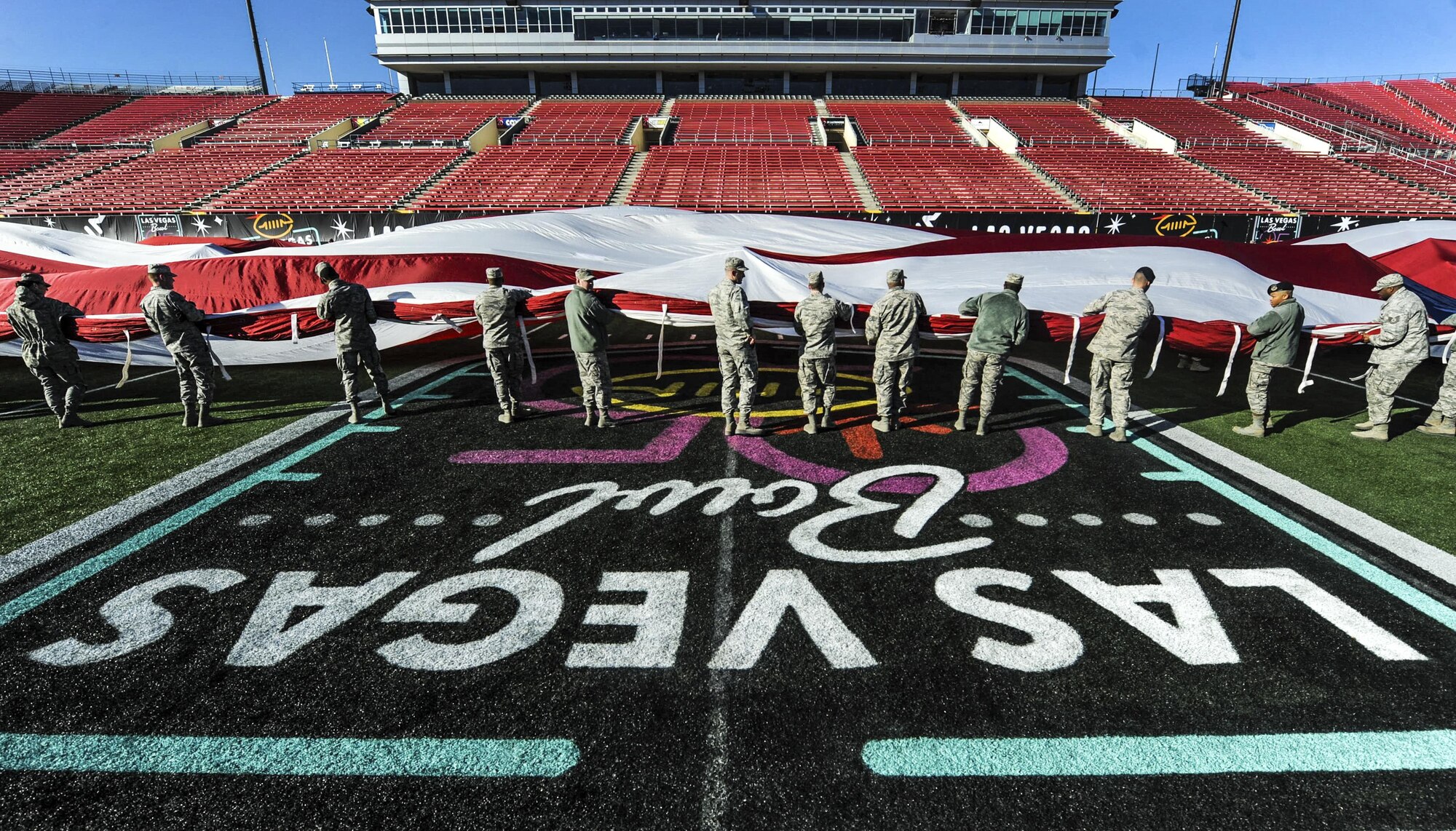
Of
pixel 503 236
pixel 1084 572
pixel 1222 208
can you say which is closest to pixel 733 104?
pixel 1222 208

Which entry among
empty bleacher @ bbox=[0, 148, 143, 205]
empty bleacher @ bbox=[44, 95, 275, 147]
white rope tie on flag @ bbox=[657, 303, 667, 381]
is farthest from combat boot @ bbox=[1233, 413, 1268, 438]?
empty bleacher @ bbox=[44, 95, 275, 147]

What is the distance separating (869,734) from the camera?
272cm

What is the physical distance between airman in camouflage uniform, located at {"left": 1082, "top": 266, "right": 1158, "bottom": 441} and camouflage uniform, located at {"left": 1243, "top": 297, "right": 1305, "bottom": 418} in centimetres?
122

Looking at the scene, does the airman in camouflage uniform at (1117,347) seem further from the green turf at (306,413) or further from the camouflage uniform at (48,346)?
the camouflage uniform at (48,346)

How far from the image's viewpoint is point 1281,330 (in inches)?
243

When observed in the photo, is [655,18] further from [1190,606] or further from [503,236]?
[1190,606]

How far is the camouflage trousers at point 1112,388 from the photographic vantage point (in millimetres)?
6172

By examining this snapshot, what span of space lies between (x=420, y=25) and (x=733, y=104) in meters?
19.1

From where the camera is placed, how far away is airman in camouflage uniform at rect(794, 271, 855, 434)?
621cm

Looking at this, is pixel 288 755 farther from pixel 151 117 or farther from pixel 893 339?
pixel 151 117

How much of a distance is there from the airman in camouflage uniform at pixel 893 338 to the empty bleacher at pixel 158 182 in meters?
25.1

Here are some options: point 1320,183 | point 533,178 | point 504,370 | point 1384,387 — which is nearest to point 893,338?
point 504,370

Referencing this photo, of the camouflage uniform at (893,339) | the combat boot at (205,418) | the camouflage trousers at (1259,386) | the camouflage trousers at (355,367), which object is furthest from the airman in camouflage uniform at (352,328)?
the camouflage trousers at (1259,386)

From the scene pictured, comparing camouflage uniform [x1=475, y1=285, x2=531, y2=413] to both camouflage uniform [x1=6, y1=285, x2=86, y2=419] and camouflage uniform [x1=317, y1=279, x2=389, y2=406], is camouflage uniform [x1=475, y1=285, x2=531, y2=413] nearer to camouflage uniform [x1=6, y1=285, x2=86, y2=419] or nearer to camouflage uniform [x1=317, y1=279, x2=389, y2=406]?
camouflage uniform [x1=317, y1=279, x2=389, y2=406]
